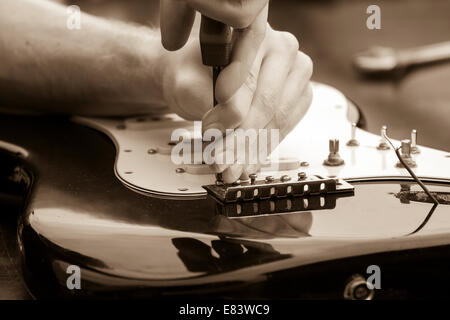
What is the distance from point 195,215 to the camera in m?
0.60

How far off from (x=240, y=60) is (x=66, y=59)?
310mm

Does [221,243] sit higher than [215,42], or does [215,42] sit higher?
[215,42]

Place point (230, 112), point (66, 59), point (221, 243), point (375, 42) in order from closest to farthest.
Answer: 1. point (221, 243)
2. point (230, 112)
3. point (66, 59)
4. point (375, 42)

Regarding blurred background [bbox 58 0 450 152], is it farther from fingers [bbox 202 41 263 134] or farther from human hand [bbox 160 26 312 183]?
fingers [bbox 202 41 263 134]

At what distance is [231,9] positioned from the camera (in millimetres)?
572

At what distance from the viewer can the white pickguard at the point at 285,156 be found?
2.23 ft

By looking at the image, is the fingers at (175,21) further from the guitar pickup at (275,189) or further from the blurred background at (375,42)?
the blurred background at (375,42)

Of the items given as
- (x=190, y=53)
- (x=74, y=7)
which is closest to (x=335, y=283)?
(x=190, y=53)

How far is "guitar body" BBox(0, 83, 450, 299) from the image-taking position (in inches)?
20.6

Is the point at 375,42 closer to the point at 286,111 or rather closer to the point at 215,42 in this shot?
the point at 286,111

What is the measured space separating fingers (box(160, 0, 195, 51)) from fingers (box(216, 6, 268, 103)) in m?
0.04

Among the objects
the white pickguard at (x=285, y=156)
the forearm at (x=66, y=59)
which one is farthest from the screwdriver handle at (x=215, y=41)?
the forearm at (x=66, y=59)

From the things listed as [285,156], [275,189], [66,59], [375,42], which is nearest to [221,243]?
[275,189]

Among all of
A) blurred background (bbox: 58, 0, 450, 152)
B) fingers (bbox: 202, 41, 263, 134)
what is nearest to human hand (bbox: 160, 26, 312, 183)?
fingers (bbox: 202, 41, 263, 134)
